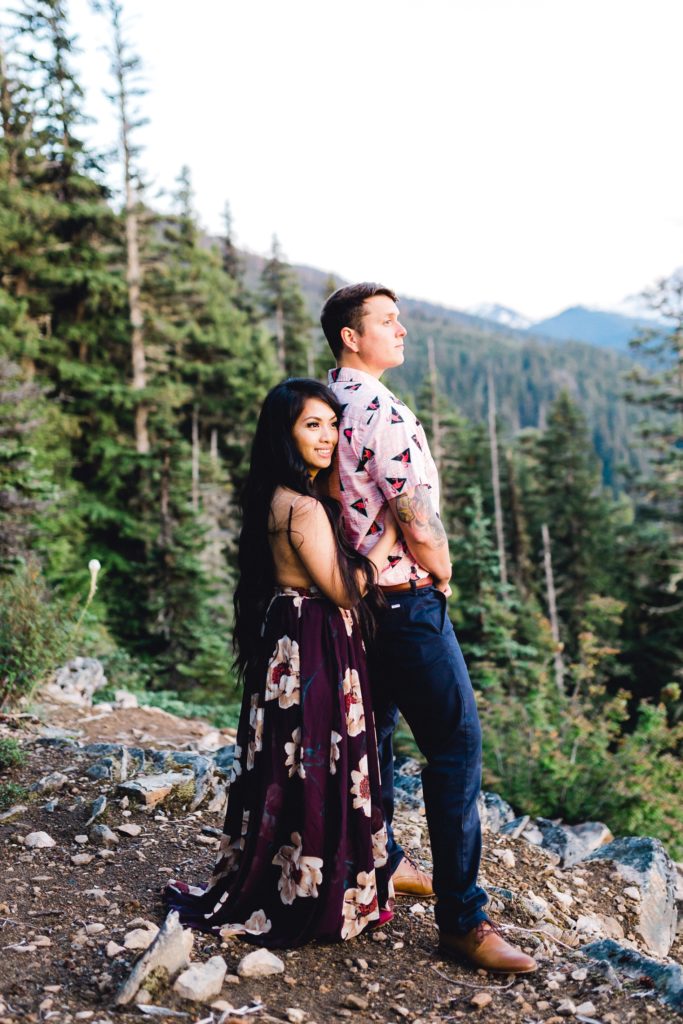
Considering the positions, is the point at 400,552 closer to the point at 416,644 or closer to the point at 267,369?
the point at 416,644

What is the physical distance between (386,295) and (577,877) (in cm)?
368

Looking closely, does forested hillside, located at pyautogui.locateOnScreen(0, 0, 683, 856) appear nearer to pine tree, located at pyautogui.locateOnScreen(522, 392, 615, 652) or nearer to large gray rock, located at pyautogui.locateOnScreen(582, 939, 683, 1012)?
pine tree, located at pyautogui.locateOnScreen(522, 392, 615, 652)

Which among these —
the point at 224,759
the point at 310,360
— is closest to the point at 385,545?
the point at 224,759

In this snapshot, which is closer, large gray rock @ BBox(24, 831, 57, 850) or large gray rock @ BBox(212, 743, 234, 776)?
large gray rock @ BBox(24, 831, 57, 850)

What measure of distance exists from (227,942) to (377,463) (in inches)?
74.9

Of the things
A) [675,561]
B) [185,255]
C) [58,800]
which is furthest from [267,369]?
[58,800]

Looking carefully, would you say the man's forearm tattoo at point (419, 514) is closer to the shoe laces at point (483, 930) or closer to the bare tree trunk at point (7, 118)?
the shoe laces at point (483, 930)

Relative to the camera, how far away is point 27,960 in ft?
9.21

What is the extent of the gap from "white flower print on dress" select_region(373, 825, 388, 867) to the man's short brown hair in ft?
6.63

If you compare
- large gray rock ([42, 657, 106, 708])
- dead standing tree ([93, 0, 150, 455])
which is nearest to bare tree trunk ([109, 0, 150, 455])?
dead standing tree ([93, 0, 150, 455])

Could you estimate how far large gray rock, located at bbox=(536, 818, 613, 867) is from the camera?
17.2 feet

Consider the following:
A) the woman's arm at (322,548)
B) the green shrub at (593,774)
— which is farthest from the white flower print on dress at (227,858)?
the green shrub at (593,774)

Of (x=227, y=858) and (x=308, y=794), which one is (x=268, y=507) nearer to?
(x=308, y=794)

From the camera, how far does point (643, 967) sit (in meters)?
2.92
